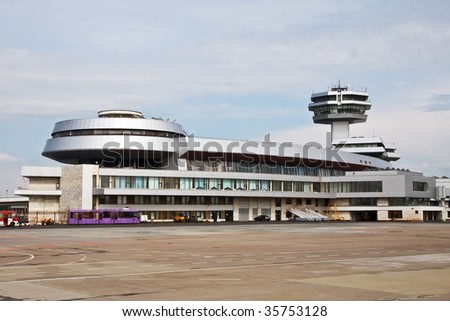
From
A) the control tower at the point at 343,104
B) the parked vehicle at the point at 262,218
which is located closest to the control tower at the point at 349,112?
the control tower at the point at 343,104

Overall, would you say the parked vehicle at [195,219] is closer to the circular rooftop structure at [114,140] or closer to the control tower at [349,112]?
the circular rooftop structure at [114,140]

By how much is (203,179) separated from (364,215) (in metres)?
47.2

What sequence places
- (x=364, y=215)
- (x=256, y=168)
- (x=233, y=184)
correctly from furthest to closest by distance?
(x=364, y=215) → (x=256, y=168) → (x=233, y=184)

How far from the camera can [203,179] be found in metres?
140

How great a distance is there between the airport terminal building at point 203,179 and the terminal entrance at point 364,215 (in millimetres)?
259

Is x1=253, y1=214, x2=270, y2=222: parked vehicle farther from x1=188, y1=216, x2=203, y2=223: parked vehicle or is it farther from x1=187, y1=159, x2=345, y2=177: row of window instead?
x1=188, y1=216, x2=203, y2=223: parked vehicle

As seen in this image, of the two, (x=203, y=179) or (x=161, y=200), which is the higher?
(x=203, y=179)

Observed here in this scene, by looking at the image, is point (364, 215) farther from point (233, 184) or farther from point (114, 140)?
point (114, 140)

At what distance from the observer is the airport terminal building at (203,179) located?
12812cm

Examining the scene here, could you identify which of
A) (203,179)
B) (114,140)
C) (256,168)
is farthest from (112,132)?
(256,168)

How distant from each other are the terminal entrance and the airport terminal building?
0.26 meters

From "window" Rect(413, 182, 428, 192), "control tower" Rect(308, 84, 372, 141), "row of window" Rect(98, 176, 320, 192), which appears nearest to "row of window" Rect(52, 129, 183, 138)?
"row of window" Rect(98, 176, 320, 192)

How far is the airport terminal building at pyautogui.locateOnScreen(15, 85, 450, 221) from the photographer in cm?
12812

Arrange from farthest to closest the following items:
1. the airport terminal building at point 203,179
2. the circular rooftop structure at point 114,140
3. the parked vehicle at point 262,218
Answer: the parked vehicle at point 262,218 → the circular rooftop structure at point 114,140 → the airport terminal building at point 203,179
